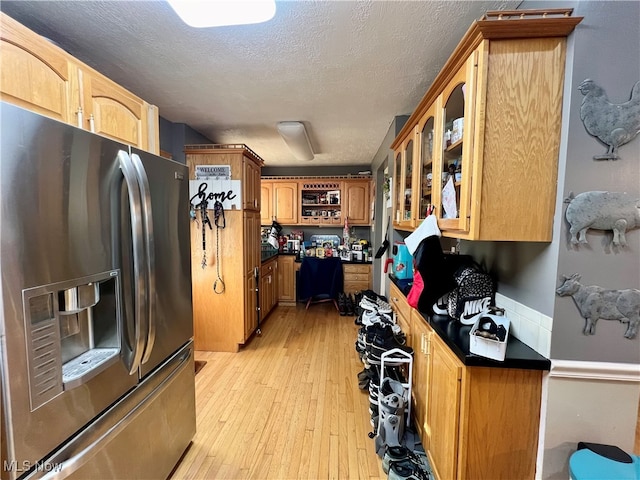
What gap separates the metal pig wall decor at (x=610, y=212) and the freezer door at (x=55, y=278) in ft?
5.64

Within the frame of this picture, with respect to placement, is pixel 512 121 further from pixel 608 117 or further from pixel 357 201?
pixel 357 201

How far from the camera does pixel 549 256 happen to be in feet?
3.55

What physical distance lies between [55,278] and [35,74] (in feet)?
2.55

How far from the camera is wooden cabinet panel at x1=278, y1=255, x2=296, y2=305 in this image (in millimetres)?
4582

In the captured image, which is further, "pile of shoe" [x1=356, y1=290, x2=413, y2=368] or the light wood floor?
"pile of shoe" [x1=356, y1=290, x2=413, y2=368]

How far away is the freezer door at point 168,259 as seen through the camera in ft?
4.09

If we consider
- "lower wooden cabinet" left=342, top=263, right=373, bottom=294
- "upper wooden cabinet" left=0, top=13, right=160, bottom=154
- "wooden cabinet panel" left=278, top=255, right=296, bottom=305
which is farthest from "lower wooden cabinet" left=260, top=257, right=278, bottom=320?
"upper wooden cabinet" left=0, top=13, right=160, bottom=154

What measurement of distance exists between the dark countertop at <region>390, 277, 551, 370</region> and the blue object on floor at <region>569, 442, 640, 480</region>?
12.7 inches

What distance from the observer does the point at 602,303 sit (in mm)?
1023

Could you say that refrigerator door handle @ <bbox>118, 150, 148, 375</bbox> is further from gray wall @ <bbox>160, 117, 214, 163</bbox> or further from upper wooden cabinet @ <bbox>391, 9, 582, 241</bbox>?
gray wall @ <bbox>160, 117, 214, 163</bbox>

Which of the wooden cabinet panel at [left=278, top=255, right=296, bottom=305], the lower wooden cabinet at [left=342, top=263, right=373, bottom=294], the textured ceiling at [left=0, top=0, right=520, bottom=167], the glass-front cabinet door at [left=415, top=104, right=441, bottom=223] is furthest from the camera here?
the wooden cabinet panel at [left=278, top=255, right=296, bottom=305]

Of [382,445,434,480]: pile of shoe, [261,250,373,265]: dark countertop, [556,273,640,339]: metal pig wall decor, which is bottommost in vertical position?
[382,445,434,480]: pile of shoe

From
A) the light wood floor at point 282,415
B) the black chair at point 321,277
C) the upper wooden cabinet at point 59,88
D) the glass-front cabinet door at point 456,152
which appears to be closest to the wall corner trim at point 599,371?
the glass-front cabinet door at point 456,152
